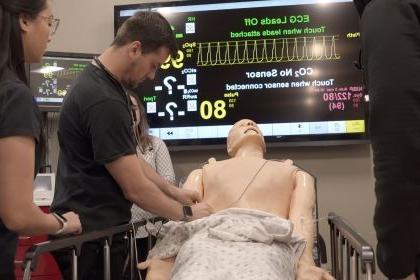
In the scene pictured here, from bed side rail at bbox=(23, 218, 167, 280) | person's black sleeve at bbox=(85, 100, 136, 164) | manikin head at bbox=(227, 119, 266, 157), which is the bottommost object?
bed side rail at bbox=(23, 218, 167, 280)

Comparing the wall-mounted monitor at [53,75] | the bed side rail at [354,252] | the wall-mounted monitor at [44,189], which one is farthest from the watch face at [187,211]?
the wall-mounted monitor at [53,75]

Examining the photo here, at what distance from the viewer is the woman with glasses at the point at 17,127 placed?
3.92 ft

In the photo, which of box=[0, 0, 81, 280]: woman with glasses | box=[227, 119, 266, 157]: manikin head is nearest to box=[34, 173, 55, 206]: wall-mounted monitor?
box=[227, 119, 266, 157]: manikin head

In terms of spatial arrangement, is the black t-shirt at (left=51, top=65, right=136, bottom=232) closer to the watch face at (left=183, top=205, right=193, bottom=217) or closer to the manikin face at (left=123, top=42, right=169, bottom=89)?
the manikin face at (left=123, top=42, right=169, bottom=89)

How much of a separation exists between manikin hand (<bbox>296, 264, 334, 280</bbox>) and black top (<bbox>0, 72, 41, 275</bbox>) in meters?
1.19

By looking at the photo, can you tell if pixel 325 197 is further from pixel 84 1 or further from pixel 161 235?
pixel 84 1

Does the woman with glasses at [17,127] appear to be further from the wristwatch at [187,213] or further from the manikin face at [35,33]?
the wristwatch at [187,213]

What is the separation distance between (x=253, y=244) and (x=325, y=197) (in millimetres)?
1871

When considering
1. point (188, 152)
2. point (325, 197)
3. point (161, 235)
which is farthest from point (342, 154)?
point (161, 235)

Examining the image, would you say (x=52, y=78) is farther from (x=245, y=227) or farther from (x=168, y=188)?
(x=245, y=227)

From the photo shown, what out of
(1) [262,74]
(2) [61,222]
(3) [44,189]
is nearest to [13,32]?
(2) [61,222]

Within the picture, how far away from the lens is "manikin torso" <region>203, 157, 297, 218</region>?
2.60 metres

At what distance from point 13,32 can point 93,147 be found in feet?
2.00

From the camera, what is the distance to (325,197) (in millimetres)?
3781
